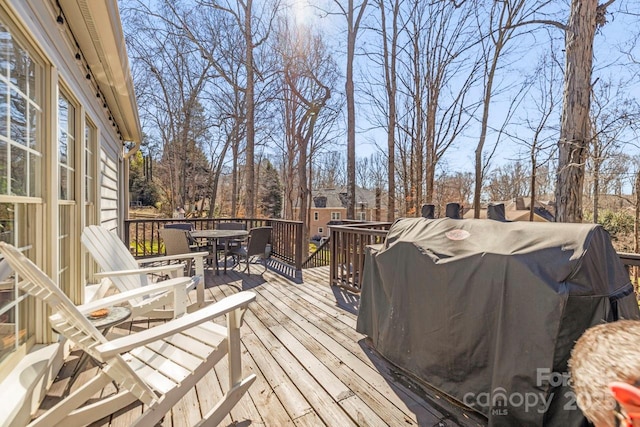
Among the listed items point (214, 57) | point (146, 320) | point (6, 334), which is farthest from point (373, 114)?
point (6, 334)

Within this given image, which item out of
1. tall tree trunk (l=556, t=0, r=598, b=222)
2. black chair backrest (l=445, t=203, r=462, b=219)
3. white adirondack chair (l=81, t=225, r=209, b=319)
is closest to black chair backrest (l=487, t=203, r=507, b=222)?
black chair backrest (l=445, t=203, r=462, b=219)

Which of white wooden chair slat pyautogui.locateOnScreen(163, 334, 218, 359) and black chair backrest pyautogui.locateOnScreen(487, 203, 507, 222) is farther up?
black chair backrest pyautogui.locateOnScreen(487, 203, 507, 222)

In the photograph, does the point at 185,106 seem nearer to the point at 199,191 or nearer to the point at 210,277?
the point at 199,191

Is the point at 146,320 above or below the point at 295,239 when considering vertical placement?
below

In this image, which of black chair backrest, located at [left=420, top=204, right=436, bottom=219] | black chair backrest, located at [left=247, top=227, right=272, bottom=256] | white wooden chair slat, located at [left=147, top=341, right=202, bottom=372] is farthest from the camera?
black chair backrest, located at [left=247, top=227, right=272, bottom=256]

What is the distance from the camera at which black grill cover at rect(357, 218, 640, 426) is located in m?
1.57

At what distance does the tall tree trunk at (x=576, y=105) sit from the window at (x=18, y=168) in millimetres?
5430

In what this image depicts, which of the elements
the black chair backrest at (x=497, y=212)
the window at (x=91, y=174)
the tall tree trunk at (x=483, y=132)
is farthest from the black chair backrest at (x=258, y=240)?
the tall tree trunk at (x=483, y=132)

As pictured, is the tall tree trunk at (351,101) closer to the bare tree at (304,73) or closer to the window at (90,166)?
the bare tree at (304,73)

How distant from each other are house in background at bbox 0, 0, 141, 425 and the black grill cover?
2.29 m

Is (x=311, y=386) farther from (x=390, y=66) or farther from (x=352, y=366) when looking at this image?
(x=390, y=66)

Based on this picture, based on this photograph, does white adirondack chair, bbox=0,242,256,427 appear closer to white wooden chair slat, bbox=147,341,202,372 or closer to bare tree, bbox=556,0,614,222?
white wooden chair slat, bbox=147,341,202,372

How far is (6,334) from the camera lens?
67.7 inches

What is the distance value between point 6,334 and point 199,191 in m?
21.0
